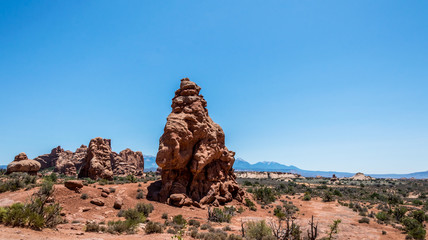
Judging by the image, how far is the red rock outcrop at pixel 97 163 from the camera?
27941 millimetres

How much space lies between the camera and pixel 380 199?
29078mm

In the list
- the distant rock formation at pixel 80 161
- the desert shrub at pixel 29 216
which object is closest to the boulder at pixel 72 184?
the desert shrub at pixel 29 216

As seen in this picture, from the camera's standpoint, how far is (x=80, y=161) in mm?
47719

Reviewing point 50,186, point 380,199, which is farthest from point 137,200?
point 380,199

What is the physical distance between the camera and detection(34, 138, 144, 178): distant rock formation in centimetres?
4041

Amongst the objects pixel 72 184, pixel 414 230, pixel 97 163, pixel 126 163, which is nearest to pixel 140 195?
pixel 72 184

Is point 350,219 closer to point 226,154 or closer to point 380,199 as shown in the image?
point 226,154

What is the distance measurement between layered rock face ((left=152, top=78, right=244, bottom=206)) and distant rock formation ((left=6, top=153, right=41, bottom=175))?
1752 centimetres

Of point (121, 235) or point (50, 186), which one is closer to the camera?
point (121, 235)

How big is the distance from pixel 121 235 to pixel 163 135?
33.6 ft

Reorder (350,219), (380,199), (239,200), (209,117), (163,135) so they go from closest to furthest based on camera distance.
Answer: (350,219) → (163,135) → (239,200) → (209,117) → (380,199)

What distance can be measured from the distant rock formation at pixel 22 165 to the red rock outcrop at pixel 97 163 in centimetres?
524

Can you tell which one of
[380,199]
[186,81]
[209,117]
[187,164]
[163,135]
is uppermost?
[186,81]

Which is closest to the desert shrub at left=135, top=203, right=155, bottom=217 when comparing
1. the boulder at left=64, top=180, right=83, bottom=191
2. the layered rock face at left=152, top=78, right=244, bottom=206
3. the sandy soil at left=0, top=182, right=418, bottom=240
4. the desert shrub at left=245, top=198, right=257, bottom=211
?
the sandy soil at left=0, top=182, right=418, bottom=240
